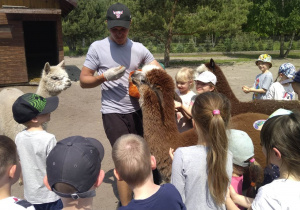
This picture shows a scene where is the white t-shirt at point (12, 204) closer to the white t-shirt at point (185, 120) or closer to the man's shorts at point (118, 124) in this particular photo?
the man's shorts at point (118, 124)

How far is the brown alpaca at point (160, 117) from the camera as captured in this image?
7.86 ft

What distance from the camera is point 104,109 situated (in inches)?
110

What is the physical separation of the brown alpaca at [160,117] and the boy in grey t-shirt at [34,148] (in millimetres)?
822

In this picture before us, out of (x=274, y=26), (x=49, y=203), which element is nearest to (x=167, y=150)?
(x=49, y=203)

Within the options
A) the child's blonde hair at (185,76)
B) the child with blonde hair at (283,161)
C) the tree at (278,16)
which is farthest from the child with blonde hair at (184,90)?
the tree at (278,16)

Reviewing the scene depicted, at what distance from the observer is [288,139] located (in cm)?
135

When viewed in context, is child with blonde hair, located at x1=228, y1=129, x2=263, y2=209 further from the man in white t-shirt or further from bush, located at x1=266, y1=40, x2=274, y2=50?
bush, located at x1=266, y1=40, x2=274, y2=50

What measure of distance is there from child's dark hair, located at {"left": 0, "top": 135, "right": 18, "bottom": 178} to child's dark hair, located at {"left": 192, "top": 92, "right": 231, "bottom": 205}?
3.51 ft

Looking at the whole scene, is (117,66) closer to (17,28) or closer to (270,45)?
(17,28)

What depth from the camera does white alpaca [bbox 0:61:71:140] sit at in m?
3.79

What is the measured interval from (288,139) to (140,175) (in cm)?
75

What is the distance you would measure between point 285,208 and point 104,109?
1.93 meters

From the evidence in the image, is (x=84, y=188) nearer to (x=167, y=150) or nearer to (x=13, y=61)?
(x=167, y=150)

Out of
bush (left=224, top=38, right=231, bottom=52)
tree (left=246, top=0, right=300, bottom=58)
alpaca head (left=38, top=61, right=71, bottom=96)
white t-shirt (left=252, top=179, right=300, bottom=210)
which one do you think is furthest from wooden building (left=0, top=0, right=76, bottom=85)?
bush (left=224, top=38, right=231, bottom=52)
